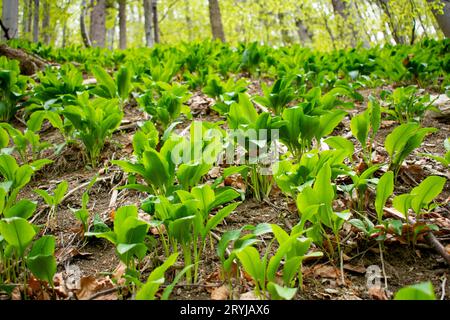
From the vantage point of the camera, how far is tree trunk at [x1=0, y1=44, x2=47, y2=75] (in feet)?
18.4

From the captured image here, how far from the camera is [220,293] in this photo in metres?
1.44

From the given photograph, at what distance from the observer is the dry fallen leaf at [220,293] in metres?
1.42

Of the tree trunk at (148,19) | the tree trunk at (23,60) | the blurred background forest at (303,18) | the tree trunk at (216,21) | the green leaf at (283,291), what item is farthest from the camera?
the tree trunk at (148,19)

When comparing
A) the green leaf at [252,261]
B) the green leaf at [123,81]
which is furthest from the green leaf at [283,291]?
the green leaf at [123,81]

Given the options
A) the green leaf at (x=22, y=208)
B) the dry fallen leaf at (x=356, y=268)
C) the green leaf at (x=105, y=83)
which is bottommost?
the dry fallen leaf at (x=356, y=268)

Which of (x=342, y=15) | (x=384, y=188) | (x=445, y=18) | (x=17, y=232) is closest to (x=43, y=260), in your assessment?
(x=17, y=232)

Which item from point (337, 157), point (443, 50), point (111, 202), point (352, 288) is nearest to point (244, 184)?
point (337, 157)

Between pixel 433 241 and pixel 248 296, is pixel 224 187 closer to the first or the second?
pixel 248 296

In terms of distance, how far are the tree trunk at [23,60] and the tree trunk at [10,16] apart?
3.16 meters

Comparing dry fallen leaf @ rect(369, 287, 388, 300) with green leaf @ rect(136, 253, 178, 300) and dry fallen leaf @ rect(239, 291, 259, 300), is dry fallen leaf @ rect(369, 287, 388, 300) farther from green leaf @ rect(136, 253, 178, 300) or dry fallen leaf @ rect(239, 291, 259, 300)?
green leaf @ rect(136, 253, 178, 300)

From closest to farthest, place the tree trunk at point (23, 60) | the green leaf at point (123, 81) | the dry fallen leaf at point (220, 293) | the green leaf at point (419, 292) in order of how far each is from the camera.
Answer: the green leaf at point (419, 292) < the dry fallen leaf at point (220, 293) < the green leaf at point (123, 81) < the tree trunk at point (23, 60)

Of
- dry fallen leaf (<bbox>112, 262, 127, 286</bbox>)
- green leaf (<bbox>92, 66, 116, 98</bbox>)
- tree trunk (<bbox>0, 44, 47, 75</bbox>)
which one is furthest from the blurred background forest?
dry fallen leaf (<bbox>112, 262, 127, 286</bbox>)

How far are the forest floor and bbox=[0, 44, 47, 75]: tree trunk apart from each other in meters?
3.52

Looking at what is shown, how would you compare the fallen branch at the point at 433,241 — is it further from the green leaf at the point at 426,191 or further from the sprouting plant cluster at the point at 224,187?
the green leaf at the point at 426,191
